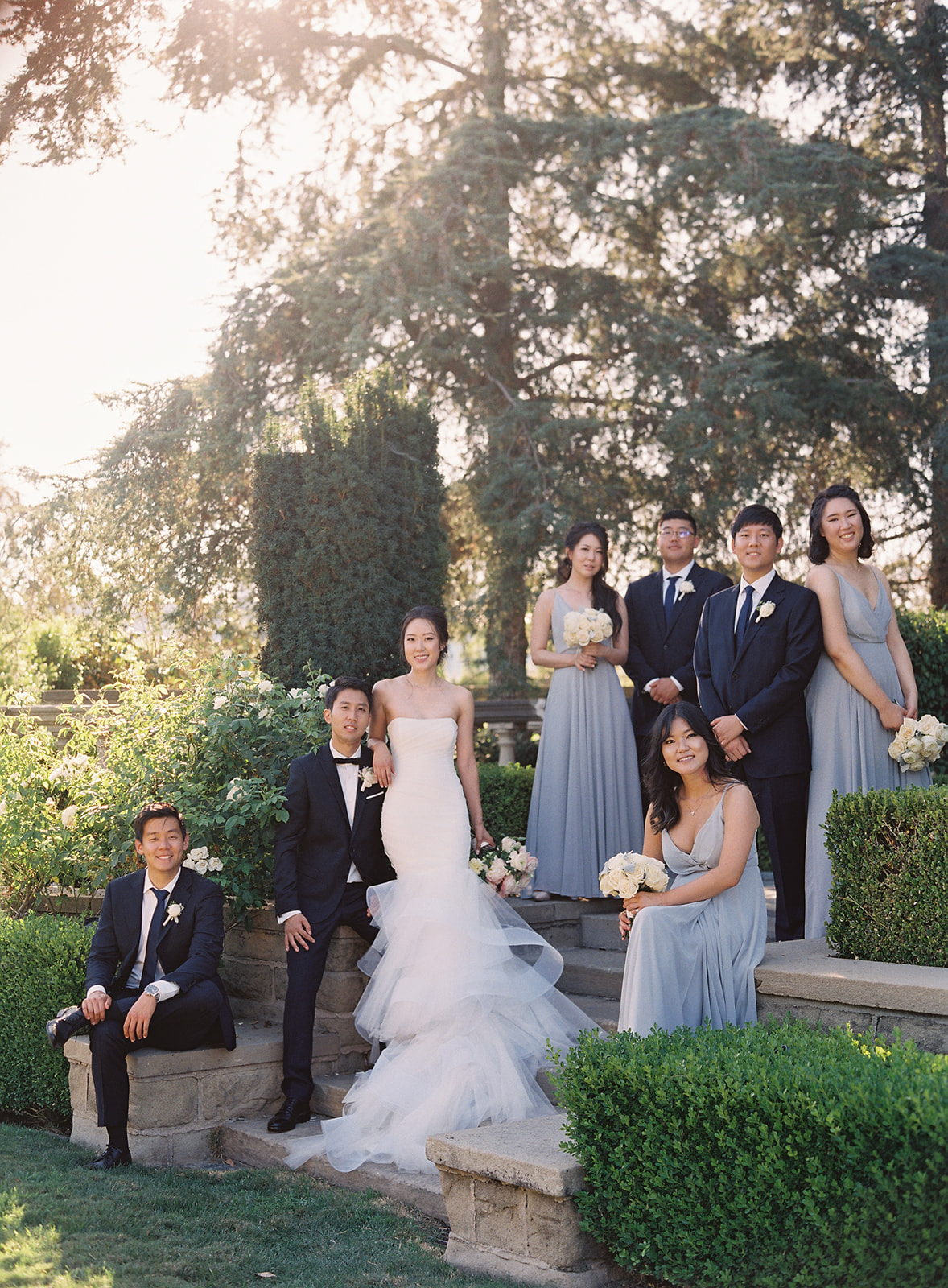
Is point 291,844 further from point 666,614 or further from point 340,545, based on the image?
point 340,545

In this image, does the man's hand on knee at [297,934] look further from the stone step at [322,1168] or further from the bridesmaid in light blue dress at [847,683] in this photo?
the bridesmaid in light blue dress at [847,683]

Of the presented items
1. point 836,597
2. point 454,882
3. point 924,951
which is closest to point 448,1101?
point 454,882

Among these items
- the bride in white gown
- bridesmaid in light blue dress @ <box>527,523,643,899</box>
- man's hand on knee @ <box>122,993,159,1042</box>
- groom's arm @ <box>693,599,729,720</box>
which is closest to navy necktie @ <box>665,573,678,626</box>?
bridesmaid in light blue dress @ <box>527,523,643,899</box>

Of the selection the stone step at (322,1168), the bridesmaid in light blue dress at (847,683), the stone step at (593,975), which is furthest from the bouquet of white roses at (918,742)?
the stone step at (322,1168)

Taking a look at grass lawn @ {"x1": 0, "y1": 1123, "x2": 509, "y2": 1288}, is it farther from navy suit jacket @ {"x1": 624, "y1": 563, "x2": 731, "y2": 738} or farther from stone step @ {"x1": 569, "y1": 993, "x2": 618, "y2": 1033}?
navy suit jacket @ {"x1": 624, "y1": 563, "x2": 731, "y2": 738}

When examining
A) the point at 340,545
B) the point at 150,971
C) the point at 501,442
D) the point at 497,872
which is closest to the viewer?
the point at 150,971

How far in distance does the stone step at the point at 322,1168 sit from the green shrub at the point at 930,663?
6181mm

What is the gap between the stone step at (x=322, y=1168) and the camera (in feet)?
13.5

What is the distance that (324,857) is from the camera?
539 cm

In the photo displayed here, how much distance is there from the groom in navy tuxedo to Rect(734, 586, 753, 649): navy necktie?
66.1 inches

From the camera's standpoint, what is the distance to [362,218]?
1348 centimetres

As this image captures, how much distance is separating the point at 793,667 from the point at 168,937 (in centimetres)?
286

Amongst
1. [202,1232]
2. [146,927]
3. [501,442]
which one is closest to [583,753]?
[146,927]

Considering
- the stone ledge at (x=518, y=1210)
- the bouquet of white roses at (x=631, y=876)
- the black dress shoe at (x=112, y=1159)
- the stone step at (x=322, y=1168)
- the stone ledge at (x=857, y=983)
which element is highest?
the bouquet of white roses at (x=631, y=876)
